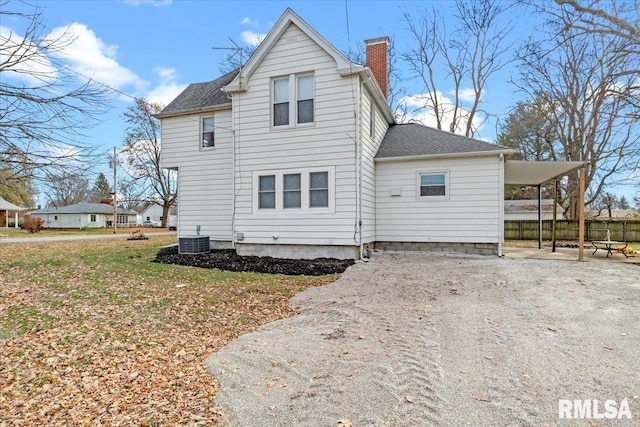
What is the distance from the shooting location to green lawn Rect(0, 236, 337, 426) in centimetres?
302

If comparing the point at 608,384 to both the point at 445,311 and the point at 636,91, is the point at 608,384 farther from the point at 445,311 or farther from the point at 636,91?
the point at 636,91

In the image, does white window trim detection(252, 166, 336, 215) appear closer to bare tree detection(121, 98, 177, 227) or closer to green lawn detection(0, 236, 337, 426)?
green lawn detection(0, 236, 337, 426)

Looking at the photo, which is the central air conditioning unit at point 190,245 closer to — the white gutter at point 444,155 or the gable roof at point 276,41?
the gable roof at point 276,41

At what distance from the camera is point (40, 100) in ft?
22.2

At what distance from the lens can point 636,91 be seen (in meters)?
11.6

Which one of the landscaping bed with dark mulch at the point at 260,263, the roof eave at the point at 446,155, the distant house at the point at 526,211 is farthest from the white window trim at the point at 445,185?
the distant house at the point at 526,211

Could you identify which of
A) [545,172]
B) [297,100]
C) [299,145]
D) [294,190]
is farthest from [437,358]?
[545,172]

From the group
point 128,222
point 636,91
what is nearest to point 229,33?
point 636,91

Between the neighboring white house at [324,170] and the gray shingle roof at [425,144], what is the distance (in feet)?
0.21

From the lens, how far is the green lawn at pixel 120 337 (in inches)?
119

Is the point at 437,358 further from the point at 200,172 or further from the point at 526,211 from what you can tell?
the point at 526,211

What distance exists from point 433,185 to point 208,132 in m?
8.26

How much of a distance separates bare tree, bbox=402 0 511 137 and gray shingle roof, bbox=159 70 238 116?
1607cm

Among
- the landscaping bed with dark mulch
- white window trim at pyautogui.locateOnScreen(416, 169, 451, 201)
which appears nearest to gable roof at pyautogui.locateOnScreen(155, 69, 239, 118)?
the landscaping bed with dark mulch
